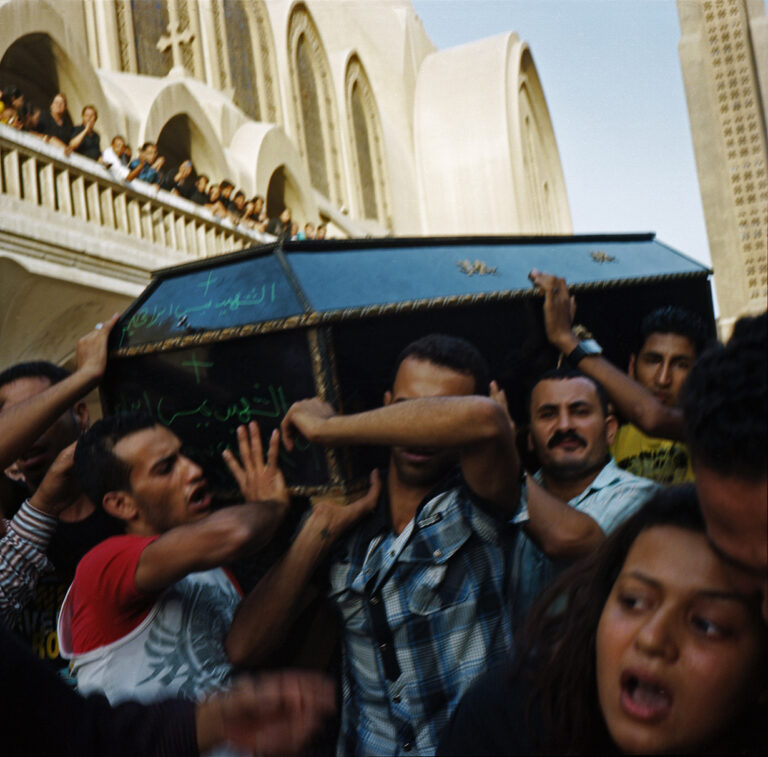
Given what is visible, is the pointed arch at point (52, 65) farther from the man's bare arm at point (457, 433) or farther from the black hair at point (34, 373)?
the man's bare arm at point (457, 433)

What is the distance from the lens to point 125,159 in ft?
26.2

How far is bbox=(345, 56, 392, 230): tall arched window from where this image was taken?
64.4 feet

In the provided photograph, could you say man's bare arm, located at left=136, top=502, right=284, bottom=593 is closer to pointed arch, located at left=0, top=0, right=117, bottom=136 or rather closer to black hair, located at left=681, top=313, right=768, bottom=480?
black hair, located at left=681, top=313, right=768, bottom=480

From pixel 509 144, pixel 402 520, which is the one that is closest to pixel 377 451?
pixel 402 520

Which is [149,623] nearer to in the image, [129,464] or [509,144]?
[129,464]

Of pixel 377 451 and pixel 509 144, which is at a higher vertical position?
pixel 509 144

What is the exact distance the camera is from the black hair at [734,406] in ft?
3.10

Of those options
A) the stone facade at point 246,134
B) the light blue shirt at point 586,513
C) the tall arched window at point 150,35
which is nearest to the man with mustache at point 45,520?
the light blue shirt at point 586,513

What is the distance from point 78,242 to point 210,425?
5.09m

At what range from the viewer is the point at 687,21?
34.2 ft

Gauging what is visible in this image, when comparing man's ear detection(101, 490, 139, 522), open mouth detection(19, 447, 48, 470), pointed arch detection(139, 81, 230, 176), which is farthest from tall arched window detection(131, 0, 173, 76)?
man's ear detection(101, 490, 139, 522)

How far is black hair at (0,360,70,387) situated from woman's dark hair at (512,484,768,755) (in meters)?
1.57

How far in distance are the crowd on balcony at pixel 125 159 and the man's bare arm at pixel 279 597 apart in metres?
4.20

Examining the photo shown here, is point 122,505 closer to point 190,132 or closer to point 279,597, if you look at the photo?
point 279,597
